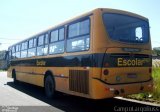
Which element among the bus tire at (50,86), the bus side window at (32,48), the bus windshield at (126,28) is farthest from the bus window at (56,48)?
the bus side window at (32,48)

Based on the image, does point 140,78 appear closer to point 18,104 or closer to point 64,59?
A: point 64,59

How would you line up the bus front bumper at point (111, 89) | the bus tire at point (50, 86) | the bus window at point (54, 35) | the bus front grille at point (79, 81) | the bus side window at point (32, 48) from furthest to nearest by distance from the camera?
the bus side window at point (32, 48)
the bus tire at point (50, 86)
the bus window at point (54, 35)
the bus front grille at point (79, 81)
the bus front bumper at point (111, 89)

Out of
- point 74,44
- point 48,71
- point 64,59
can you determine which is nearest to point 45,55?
point 48,71

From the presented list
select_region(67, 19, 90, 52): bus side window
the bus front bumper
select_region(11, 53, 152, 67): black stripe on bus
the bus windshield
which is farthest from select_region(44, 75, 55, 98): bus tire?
the bus windshield

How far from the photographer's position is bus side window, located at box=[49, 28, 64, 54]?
11.1 metres

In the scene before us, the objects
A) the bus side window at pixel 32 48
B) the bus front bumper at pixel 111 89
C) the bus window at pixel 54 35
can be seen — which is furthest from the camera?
the bus side window at pixel 32 48

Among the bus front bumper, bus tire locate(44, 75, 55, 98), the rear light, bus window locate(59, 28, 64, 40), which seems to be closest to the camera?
the bus front bumper

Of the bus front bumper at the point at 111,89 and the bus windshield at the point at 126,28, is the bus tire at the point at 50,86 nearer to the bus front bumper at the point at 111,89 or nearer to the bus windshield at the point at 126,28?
the bus front bumper at the point at 111,89

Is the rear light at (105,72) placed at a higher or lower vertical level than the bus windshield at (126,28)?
lower

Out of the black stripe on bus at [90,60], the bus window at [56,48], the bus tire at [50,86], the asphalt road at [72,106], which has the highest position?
the bus window at [56,48]

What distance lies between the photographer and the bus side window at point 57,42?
1113 centimetres

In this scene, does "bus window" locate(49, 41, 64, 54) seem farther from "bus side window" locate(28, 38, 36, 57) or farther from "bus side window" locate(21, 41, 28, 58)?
"bus side window" locate(21, 41, 28, 58)

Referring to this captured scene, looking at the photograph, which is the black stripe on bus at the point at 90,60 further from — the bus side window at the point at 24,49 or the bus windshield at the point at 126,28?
the bus side window at the point at 24,49

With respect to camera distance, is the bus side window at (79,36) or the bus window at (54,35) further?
the bus window at (54,35)
